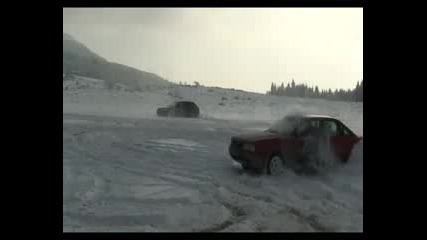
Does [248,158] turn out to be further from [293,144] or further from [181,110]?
[181,110]

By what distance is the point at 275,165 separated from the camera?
9000mm

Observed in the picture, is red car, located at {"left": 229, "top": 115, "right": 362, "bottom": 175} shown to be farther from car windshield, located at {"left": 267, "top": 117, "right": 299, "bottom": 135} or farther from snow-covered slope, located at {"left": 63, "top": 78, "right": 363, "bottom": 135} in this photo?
snow-covered slope, located at {"left": 63, "top": 78, "right": 363, "bottom": 135}

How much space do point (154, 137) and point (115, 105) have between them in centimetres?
1142

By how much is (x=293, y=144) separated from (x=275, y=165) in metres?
0.65

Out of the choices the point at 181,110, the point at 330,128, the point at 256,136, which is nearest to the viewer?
the point at 256,136

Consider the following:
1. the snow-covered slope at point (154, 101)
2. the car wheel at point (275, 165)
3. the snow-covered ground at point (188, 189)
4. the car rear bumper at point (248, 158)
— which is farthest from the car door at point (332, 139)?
the snow-covered slope at point (154, 101)

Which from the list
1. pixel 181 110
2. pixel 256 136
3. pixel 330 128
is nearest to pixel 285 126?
pixel 256 136

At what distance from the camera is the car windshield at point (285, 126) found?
31.5ft

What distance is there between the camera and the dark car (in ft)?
71.2

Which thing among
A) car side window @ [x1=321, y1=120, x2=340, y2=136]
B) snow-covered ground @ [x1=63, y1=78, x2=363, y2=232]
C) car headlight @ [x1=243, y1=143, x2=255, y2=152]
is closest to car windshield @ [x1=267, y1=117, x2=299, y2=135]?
car side window @ [x1=321, y1=120, x2=340, y2=136]

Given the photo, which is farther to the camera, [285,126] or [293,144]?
[285,126]

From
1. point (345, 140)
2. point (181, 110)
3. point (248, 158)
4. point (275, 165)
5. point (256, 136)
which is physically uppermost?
point (181, 110)
